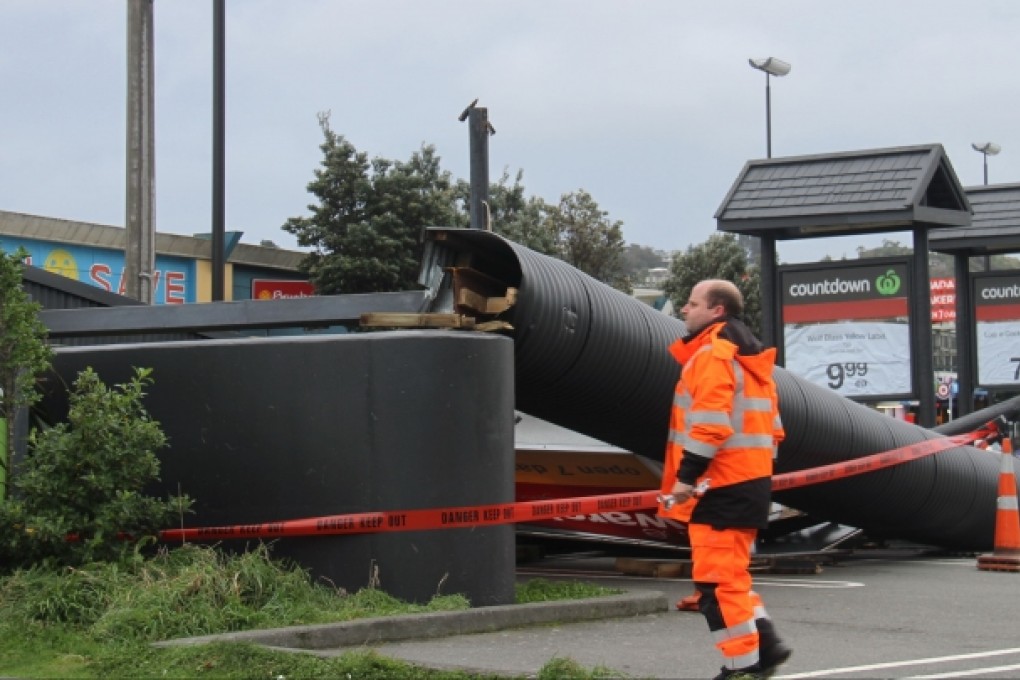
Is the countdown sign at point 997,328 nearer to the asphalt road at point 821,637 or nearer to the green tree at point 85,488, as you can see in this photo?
the asphalt road at point 821,637

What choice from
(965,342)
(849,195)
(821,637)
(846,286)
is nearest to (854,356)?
(846,286)

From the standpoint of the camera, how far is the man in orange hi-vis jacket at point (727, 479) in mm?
6273

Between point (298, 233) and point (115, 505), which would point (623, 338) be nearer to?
Result: point (115, 505)

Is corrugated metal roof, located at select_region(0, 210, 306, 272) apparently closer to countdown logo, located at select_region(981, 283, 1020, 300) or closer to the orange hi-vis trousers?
countdown logo, located at select_region(981, 283, 1020, 300)

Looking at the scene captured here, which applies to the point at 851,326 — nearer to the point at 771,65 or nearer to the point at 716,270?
the point at 771,65

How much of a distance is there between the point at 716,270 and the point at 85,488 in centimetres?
4447

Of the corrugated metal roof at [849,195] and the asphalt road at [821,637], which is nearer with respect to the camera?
the asphalt road at [821,637]

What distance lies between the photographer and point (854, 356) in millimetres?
23156

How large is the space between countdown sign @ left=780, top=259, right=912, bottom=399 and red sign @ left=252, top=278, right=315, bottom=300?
1743 centimetres

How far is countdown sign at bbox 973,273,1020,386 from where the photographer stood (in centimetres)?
2733

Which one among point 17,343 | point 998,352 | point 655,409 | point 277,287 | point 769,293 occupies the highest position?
point 277,287

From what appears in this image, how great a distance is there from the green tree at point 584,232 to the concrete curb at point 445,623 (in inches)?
1464

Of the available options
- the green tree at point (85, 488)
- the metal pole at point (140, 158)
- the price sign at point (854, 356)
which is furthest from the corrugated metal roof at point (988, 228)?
the green tree at point (85, 488)

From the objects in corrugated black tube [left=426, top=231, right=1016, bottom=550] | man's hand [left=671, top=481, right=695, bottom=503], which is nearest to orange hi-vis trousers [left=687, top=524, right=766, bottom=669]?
man's hand [left=671, top=481, right=695, bottom=503]
